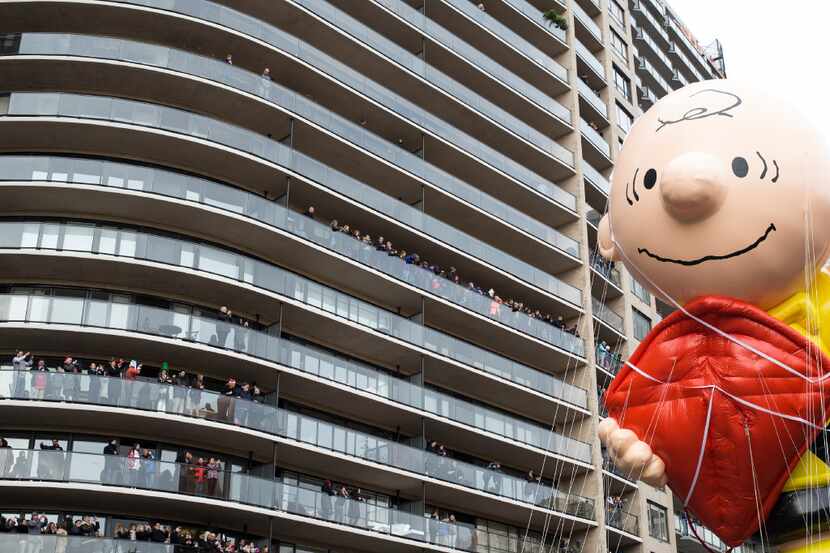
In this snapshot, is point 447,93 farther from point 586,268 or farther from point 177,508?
point 177,508

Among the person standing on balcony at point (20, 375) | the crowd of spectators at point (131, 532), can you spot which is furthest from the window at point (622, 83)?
the person standing on balcony at point (20, 375)

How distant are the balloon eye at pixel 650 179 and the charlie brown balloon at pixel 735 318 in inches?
0.6

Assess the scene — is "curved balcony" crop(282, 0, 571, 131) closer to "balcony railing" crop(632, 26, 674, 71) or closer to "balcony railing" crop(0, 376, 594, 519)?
"balcony railing" crop(0, 376, 594, 519)

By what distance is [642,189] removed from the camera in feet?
40.2

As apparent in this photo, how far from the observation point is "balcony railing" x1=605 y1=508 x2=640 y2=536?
39.3 metres

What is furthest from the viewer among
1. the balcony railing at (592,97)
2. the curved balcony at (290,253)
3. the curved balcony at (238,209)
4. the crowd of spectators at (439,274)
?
the balcony railing at (592,97)

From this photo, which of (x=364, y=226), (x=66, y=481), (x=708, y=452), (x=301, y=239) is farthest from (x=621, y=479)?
(x=708, y=452)

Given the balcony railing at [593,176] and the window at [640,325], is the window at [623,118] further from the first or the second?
the window at [640,325]

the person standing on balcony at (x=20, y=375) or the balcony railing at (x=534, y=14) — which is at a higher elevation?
the balcony railing at (x=534, y=14)

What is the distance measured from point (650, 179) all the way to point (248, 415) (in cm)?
1741

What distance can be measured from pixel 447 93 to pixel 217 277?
48.3 feet

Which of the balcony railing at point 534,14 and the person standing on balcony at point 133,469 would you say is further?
the balcony railing at point 534,14

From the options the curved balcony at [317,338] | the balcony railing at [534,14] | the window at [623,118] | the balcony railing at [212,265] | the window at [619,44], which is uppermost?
the window at [619,44]

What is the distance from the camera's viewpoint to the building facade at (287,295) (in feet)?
86.9
